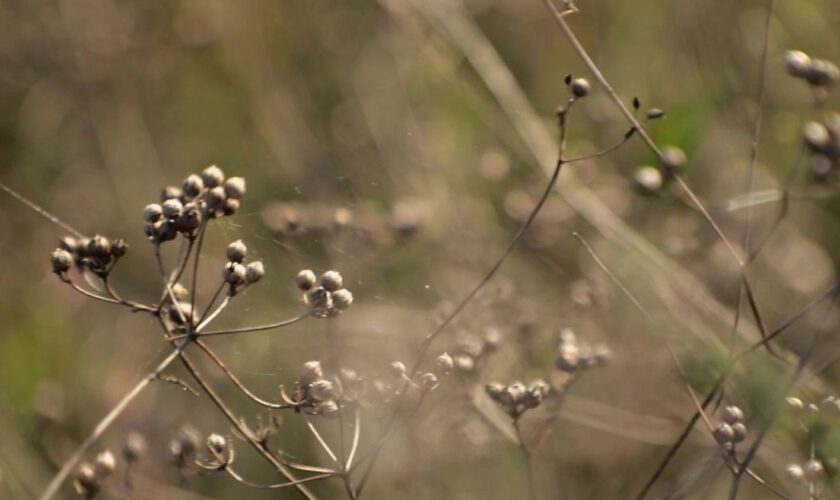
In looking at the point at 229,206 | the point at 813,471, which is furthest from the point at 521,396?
the point at 229,206

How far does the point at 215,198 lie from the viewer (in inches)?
73.7

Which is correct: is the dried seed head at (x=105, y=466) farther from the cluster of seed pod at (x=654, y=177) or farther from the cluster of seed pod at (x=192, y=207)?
the cluster of seed pod at (x=654, y=177)

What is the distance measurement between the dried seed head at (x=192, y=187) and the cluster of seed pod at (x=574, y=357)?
77cm

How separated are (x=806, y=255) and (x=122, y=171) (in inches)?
106

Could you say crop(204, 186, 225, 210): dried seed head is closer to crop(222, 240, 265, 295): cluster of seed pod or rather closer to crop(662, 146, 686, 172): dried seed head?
crop(222, 240, 265, 295): cluster of seed pod

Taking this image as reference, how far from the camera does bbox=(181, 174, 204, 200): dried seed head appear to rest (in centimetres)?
186

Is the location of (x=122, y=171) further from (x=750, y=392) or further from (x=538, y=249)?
(x=750, y=392)

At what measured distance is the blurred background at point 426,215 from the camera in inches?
104

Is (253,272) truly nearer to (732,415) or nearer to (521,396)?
(521,396)

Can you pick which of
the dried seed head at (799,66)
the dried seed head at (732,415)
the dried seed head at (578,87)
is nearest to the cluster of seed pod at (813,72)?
the dried seed head at (799,66)

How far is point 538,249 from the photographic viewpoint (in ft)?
11.2

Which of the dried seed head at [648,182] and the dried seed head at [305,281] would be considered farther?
the dried seed head at [648,182]

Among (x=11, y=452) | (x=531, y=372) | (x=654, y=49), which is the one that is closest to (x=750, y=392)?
(x=531, y=372)

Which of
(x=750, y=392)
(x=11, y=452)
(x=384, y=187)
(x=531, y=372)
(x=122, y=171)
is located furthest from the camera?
(x=122, y=171)
